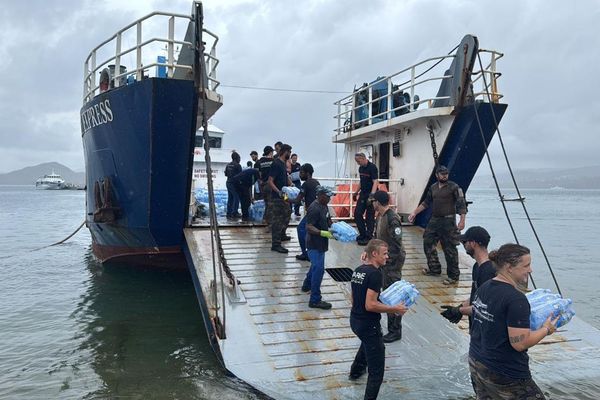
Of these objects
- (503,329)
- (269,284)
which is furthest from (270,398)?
(503,329)

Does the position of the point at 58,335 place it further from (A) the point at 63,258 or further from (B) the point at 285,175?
(A) the point at 63,258

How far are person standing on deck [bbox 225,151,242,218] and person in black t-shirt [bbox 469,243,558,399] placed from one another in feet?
25.6

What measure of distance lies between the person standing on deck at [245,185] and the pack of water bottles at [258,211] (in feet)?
0.42

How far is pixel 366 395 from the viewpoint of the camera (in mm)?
4242

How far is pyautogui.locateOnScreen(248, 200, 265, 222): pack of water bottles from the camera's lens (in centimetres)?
1042

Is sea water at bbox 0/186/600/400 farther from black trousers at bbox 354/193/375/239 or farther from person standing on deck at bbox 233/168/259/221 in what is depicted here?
black trousers at bbox 354/193/375/239

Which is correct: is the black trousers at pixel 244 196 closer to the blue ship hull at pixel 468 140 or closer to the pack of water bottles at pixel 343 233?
the blue ship hull at pixel 468 140

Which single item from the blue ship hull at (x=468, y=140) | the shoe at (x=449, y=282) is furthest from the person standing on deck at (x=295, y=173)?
the shoe at (x=449, y=282)

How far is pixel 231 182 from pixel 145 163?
8.16 feet

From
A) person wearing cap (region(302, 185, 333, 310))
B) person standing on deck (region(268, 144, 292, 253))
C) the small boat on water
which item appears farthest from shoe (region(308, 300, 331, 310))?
the small boat on water

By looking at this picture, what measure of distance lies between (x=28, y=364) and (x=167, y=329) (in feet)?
6.49

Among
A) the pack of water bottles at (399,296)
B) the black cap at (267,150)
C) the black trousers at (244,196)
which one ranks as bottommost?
the pack of water bottles at (399,296)

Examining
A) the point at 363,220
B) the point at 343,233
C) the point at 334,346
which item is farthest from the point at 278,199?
the point at 334,346

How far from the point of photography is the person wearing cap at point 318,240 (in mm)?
6027
